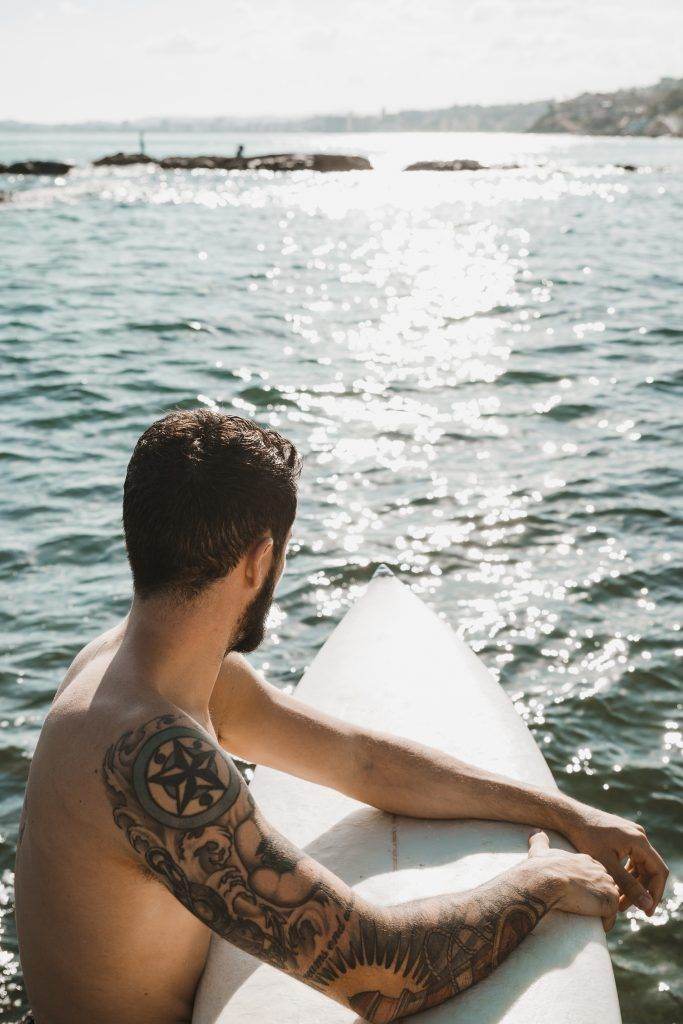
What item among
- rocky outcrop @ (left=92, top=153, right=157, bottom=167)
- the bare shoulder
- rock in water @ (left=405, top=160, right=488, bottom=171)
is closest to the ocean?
the bare shoulder

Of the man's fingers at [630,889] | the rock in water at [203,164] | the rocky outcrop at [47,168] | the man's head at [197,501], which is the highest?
the rock in water at [203,164]

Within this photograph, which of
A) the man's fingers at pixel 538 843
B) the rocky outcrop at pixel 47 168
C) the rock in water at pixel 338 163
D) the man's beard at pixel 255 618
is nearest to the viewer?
the man's beard at pixel 255 618

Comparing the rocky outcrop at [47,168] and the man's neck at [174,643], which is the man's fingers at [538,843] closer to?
the man's neck at [174,643]

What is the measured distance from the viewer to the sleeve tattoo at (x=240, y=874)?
6.51ft

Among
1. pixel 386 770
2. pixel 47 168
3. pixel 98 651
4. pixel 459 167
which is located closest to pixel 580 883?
pixel 386 770

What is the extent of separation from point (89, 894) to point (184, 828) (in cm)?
39

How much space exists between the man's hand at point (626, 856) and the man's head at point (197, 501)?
1.46m

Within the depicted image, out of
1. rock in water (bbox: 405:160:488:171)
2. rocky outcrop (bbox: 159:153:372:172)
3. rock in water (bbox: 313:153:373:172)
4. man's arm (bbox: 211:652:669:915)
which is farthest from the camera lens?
rock in water (bbox: 405:160:488:171)

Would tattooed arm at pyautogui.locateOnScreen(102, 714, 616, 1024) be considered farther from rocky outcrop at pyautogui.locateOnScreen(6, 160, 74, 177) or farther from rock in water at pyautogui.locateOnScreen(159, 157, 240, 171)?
rock in water at pyautogui.locateOnScreen(159, 157, 240, 171)

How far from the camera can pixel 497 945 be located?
8.07 ft

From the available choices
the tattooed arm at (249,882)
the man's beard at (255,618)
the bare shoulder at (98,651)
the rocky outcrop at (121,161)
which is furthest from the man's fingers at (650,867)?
the rocky outcrop at (121,161)

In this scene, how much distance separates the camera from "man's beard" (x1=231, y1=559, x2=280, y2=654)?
2.27m

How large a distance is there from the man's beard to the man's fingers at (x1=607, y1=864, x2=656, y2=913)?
1.37 meters

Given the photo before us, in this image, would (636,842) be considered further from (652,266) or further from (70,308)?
(652,266)
